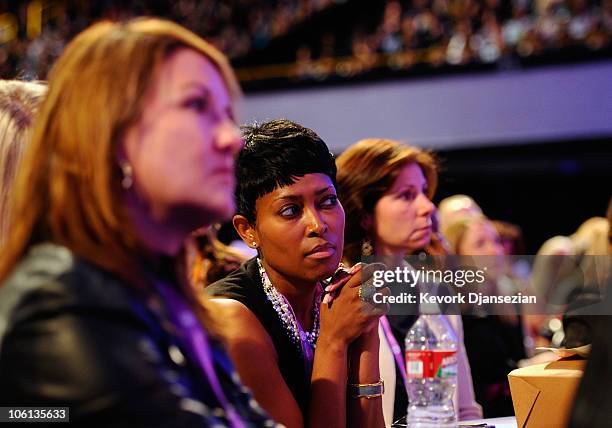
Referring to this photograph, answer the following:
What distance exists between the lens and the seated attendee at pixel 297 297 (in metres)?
1.82

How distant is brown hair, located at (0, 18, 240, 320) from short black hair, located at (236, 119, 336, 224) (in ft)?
2.89

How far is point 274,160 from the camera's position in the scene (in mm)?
1989

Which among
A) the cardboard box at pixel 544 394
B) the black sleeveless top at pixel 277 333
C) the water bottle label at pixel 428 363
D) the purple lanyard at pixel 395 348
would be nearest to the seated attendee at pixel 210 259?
the purple lanyard at pixel 395 348

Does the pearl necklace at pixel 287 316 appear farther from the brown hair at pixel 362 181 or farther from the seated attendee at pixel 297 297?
the brown hair at pixel 362 181

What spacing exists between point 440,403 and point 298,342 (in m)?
0.41

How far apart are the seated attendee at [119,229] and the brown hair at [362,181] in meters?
1.56

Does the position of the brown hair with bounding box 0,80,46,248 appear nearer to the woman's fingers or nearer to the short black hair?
the short black hair

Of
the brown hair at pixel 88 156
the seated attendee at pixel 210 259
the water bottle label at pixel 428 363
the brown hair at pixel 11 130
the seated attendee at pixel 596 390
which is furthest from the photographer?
the seated attendee at pixel 210 259

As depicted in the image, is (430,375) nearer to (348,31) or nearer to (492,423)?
(492,423)

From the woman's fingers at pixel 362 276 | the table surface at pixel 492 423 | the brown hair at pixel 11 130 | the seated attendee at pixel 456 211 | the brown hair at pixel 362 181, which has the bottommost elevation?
the table surface at pixel 492 423

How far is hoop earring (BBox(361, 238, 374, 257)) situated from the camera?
2725mm

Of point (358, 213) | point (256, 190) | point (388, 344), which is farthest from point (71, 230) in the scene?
point (358, 213)

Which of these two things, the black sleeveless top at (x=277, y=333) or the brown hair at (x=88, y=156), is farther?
the black sleeveless top at (x=277, y=333)

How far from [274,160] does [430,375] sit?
28.0 inches
